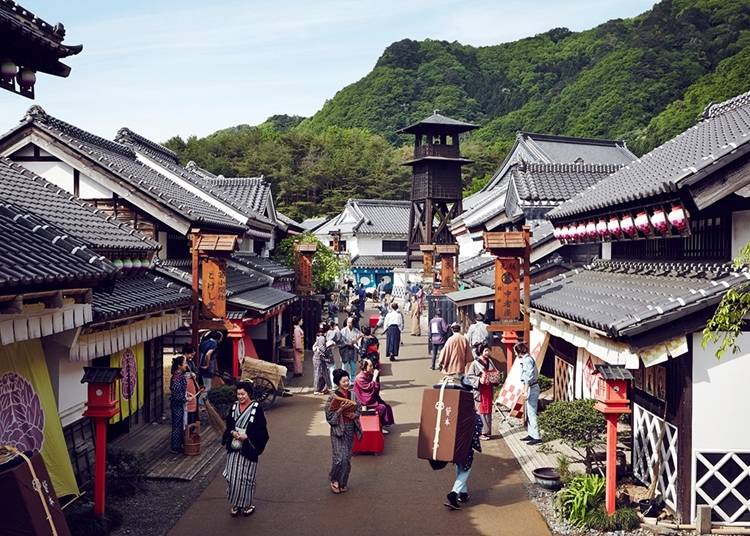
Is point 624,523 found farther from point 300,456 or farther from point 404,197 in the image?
point 404,197

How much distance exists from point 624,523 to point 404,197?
69502 mm

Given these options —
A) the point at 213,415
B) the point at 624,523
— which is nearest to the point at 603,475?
the point at 624,523

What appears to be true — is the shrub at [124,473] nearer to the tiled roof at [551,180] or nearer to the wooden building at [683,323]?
the wooden building at [683,323]

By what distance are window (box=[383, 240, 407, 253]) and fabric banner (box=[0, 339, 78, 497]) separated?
2053 inches

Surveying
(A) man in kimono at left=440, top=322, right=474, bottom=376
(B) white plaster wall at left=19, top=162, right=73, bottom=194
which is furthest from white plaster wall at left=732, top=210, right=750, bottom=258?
(B) white plaster wall at left=19, top=162, right=73, bottom=194

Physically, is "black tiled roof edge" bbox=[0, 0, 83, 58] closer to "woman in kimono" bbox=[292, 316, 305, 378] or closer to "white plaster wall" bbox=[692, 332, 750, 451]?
"white plaster wall" bbox=[692, 332, 750, 451]

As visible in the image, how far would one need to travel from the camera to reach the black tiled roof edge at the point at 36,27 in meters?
7.93

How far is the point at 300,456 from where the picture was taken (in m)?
12.7

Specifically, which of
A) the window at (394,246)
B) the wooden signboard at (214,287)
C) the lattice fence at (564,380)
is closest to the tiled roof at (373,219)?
the window at (394,246)

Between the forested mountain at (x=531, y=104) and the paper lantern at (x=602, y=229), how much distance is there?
4477cm

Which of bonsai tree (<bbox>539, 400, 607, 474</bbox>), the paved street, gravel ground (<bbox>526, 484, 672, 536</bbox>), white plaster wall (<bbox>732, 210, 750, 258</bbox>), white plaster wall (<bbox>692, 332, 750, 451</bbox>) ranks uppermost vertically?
white plaster wall (<bbox>732, 210, 750, 258</bbox>)

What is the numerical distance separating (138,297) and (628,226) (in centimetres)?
862

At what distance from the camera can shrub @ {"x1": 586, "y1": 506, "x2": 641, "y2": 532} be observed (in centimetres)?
880

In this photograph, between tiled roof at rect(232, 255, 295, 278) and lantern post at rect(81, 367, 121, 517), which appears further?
tiled roof at rect(232, 255, 295, 278)
